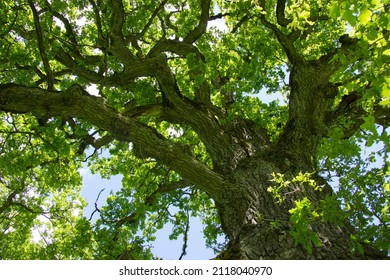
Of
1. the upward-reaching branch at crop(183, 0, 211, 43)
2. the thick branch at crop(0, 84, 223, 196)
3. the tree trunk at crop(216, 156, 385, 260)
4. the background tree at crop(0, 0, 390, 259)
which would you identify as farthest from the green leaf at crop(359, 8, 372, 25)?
the upward-reaching branch at crop(183, 0, 211, 43)

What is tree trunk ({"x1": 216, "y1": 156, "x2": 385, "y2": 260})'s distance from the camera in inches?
178

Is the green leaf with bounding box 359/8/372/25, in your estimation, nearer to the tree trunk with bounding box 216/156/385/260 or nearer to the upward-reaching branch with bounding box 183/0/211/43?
the tree trunk with bounding box 216/156/385/260

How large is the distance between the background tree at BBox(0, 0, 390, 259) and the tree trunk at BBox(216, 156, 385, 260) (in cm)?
2

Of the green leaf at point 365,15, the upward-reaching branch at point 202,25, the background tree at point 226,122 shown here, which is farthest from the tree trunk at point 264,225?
the upward-reaching branch at point 202,25

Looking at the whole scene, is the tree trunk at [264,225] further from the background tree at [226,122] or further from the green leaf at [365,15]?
the green leaf at [365,15]

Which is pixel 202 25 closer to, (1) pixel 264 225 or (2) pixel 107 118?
(2) pixel 107 118

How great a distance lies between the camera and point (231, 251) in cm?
493

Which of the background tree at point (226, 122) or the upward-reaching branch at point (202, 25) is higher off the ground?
the upward-reaching branch at point (202, 25)

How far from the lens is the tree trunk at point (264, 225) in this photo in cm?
453

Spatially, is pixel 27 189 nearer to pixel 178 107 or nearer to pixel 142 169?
pixel 142 169

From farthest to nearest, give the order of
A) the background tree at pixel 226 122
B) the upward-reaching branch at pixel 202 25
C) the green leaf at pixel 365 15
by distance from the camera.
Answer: the upward-reaching branch at pixel 202 25 < the background tree at pixel 226 122 < the green leaf at pixel 365 15

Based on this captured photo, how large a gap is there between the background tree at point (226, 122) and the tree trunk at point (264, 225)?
0.06 ft
